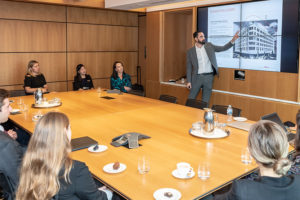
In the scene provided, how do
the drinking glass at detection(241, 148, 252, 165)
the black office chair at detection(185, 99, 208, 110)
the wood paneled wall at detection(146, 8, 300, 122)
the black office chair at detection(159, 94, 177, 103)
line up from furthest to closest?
1. the wood paneled wall at detection(146, 8, 300, 122)
2. the black office chair at detection(159, 94, 177, 103)
3. the black office chair at detection(185, 99, 208, 110)
4. the drinking glass at detection(241, 148, 252, 165)

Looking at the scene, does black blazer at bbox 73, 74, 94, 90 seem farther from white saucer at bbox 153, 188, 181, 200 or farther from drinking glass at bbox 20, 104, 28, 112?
white saucer at bbox 153, 188, 181, 200

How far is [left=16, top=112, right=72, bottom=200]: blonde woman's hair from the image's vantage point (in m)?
1.86

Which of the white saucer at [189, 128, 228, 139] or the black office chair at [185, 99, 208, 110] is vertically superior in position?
the black office chair at [185, 99, 208, 110]

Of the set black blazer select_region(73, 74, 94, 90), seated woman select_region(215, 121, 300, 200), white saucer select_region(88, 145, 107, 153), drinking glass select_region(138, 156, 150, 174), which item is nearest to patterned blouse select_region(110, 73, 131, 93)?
black blazer select_region(73, 74, 94, 90)

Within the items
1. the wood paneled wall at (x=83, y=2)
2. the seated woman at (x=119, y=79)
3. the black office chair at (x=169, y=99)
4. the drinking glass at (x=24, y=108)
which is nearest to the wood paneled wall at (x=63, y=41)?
the wood paneled wall at (x=83, y=2)

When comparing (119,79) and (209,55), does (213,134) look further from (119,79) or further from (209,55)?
(209,55)

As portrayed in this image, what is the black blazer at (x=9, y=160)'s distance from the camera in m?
2.39

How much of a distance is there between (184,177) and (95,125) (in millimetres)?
1819

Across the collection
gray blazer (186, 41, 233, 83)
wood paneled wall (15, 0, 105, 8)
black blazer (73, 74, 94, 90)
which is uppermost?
wood paneled wall (15, 0, 105, 8)

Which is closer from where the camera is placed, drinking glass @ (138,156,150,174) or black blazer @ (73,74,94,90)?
drinking glass @ (138,156,150,174)

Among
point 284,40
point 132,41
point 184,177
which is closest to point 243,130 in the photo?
point 184,177

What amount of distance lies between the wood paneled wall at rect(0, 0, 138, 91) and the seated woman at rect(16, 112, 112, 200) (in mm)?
6347

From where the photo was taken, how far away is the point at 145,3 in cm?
698

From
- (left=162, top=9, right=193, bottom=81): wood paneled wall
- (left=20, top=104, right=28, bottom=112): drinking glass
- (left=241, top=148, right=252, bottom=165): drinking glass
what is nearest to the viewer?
(left=241, top=148, right=252, bottom=165): drinking glass
